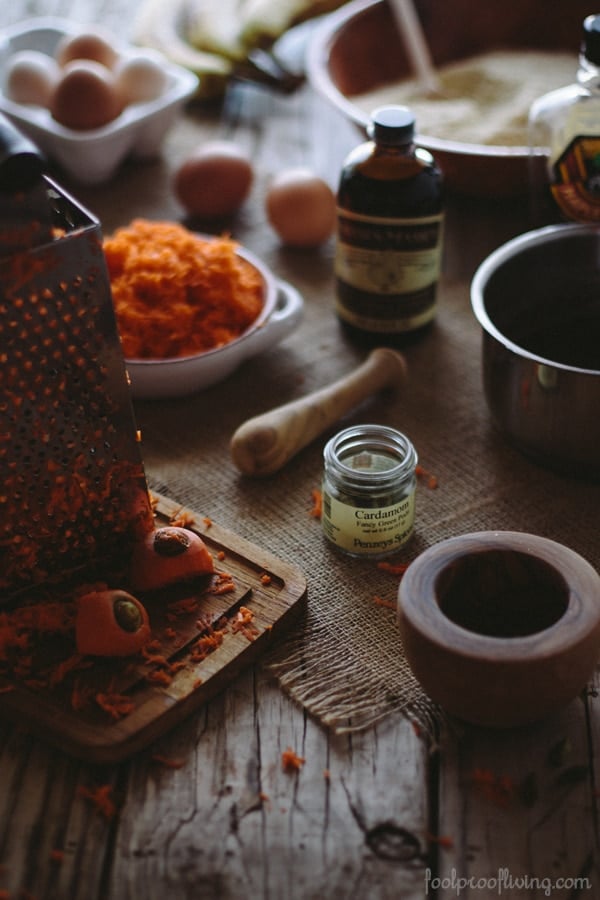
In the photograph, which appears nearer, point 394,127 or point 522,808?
point 522,808

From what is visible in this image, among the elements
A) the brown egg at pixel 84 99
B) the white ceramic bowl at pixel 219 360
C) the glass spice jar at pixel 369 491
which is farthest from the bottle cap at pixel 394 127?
the brown egg at pixel 84 99

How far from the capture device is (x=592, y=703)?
1.03 m

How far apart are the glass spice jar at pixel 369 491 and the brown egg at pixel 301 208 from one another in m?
0.64

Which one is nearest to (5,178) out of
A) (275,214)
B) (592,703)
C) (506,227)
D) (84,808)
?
(84,808)

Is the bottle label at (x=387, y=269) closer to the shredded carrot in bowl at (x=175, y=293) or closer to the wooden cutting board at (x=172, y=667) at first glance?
the shredded carrot in bowl at (x=175, y=293)

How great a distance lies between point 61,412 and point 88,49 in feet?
3.99

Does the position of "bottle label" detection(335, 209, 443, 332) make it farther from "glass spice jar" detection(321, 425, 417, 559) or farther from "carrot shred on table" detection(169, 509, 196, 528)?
"carrot shred on table" detection(169, 509, 196, 528)

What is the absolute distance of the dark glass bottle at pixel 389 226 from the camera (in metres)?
1.42

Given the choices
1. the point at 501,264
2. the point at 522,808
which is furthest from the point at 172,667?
the point at 501,264

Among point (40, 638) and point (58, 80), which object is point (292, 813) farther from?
point (58, 80)

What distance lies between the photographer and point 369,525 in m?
1.19

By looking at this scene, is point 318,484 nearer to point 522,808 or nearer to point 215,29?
point 522,808

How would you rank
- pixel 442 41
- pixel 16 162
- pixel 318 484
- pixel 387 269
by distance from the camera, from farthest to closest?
pixel 442 41 → pixel 387 269 → pixel 318 484 → pixel 16 162

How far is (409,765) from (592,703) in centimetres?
21
